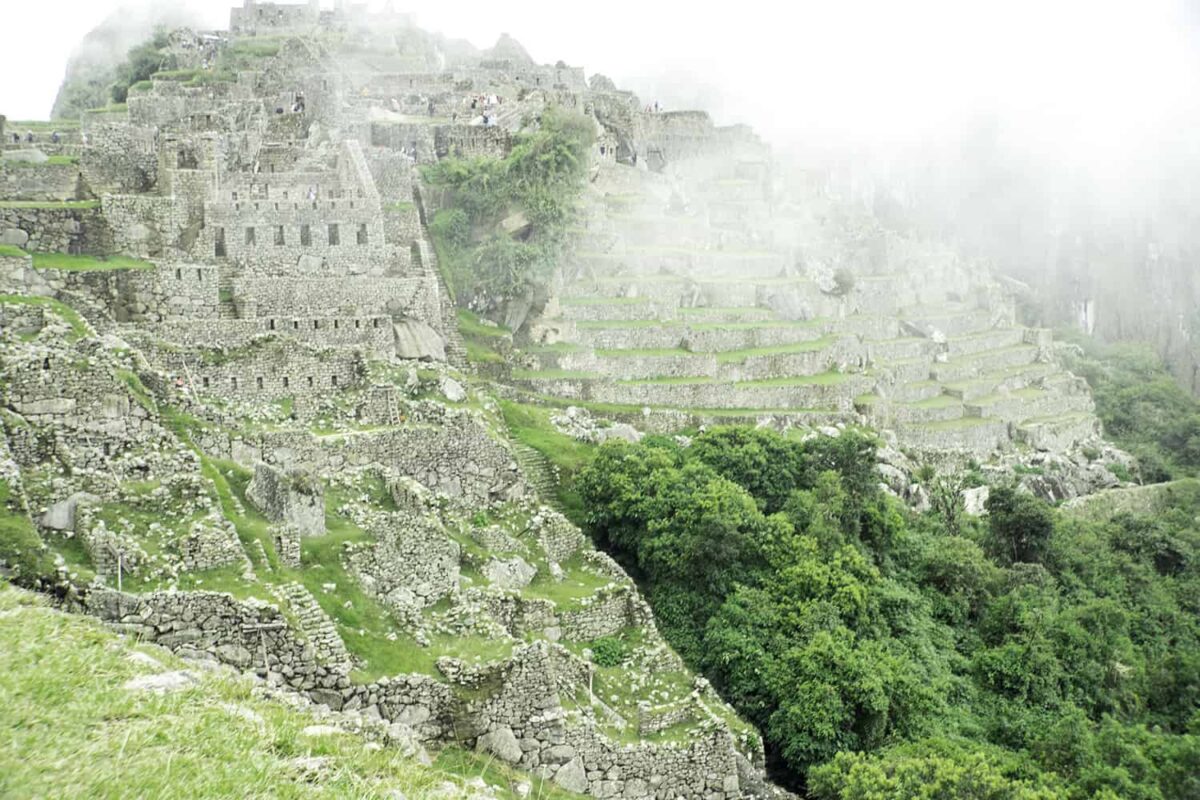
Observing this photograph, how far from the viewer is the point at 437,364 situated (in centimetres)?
3031

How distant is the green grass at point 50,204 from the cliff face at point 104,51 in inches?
953

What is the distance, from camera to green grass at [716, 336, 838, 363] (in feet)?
151

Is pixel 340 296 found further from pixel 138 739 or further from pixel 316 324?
pixel 138 739

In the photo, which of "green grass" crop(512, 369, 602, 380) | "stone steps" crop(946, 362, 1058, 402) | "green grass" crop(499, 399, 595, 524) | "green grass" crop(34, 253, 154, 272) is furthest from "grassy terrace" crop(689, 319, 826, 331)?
"green grass" crop(34, 253, 154, 272)

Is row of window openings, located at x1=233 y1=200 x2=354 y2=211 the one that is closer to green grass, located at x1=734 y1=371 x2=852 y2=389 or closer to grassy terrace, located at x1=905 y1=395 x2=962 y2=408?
green grass, located at x1=734 y1=371 x2=852 y2=389

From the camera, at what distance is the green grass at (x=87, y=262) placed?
25823 mm

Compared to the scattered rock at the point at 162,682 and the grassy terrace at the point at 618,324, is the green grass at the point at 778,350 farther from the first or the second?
the scattered rock at the point at 162,682

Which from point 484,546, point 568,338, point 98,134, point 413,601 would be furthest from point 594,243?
point 413,601

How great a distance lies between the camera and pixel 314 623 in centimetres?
1563

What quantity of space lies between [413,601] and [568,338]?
23325 millimetres

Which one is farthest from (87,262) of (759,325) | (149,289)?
(759,325)

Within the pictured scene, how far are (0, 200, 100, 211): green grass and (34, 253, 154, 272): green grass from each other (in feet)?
4.23

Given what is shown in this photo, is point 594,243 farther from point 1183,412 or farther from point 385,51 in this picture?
point 1183,412

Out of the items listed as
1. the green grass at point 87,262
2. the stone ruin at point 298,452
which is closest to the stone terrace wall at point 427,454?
the stone ruin at point 298,452
